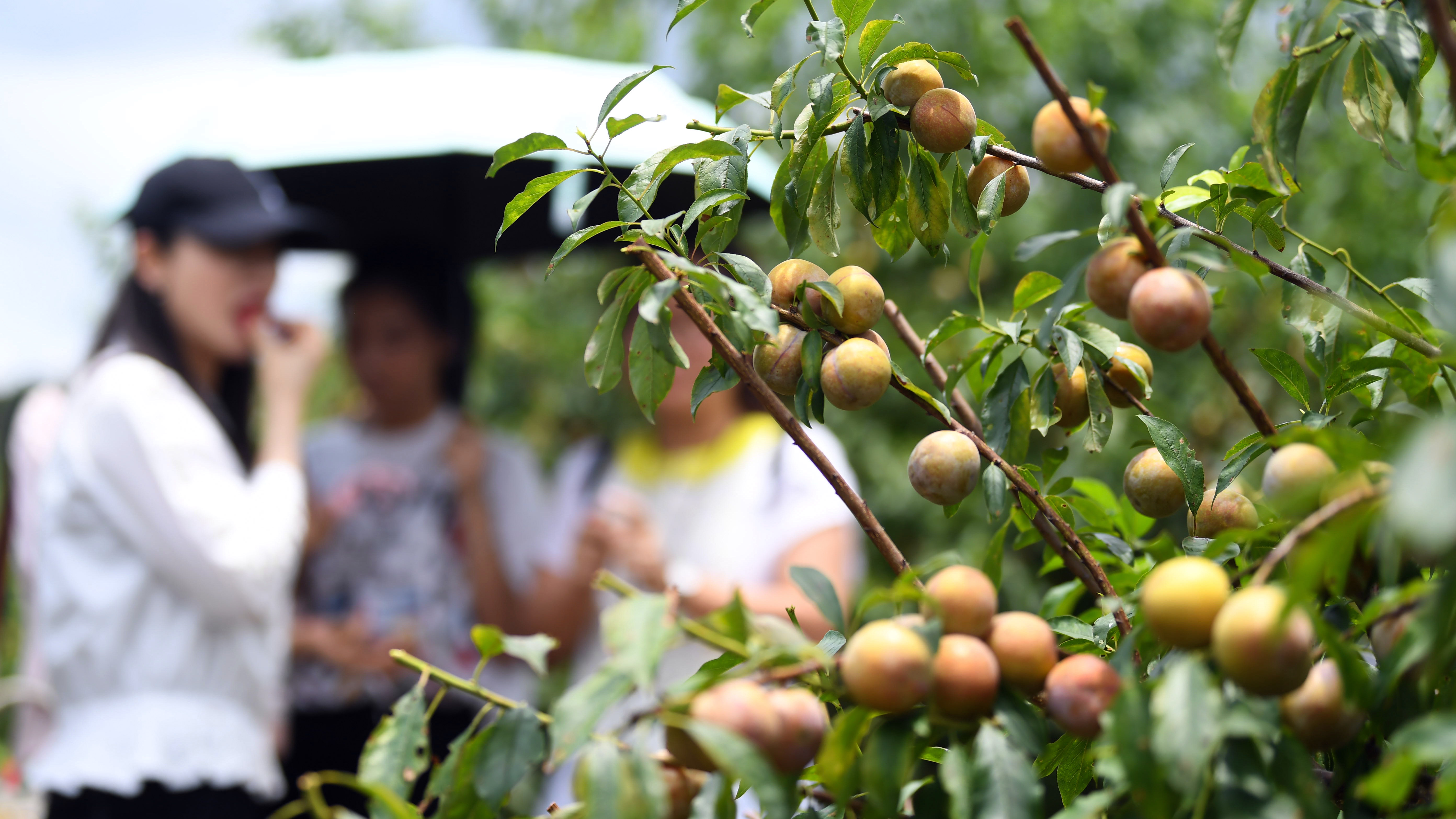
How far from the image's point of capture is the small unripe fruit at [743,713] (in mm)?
327

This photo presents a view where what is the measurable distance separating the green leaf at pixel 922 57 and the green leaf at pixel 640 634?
0.29 metres

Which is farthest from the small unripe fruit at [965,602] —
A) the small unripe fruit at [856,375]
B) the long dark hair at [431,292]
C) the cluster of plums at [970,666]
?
the long dark hair at [431,292]

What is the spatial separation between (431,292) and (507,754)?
1.72 meters

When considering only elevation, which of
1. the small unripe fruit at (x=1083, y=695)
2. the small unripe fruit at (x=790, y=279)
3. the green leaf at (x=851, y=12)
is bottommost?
the small unripe fruit at (x=1083, y=695)

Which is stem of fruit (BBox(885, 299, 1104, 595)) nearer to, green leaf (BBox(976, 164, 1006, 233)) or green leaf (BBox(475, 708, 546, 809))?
green leaf (BBox(976, 164, 1006, 233))

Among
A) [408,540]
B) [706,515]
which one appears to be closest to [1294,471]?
[706,515]

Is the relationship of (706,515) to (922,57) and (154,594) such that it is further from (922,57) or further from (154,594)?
(922,57)

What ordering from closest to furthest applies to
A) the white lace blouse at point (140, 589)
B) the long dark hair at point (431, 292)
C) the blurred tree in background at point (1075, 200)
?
the white lace blouse at point (140, 589)
the long dark hair at point (431, 292)
the blurred tree in background at point (1075, 200)

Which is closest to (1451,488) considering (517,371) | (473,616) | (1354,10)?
(1354,10)

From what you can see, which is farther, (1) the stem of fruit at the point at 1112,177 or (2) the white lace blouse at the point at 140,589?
(2) the white lace blouse at the point at 140,589

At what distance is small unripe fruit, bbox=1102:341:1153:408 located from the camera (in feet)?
1.69

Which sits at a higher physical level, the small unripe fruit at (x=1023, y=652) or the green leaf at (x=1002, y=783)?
the small unripe fruit at (x=1023, y=652)

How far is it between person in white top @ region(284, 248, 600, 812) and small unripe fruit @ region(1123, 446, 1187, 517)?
3.90ft

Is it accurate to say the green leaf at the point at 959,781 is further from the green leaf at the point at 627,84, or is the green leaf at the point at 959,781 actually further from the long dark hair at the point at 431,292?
the long dark hair at the point at 431,292
